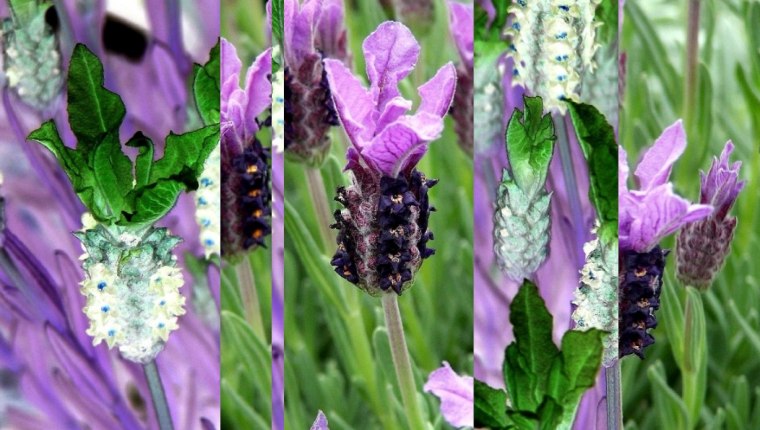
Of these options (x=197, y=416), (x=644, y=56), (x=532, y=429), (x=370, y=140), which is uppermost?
(x=644, y=56)

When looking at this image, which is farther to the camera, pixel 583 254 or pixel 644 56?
pixel 644 56

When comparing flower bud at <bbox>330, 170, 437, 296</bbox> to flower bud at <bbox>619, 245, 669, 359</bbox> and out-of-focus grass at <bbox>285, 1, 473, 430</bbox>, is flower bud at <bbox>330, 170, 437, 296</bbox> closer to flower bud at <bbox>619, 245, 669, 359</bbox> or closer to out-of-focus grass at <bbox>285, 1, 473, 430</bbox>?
out-of-focus grass at <bbox>285, 1, 473, 430</bbox>

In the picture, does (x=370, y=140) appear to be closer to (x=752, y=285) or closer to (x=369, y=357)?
(x=369, y=357)

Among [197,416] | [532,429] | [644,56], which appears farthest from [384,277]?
[644,56]

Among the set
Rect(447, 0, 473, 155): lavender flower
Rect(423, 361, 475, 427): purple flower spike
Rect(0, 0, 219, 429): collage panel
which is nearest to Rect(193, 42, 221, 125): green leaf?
Rect(0, 0, 219, 429): collage panel

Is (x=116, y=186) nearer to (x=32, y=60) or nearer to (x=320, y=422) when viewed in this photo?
(x=32, y=60)

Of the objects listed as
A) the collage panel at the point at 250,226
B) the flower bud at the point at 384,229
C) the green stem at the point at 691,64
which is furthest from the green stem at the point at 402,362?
the green stem at the point at 691,64
